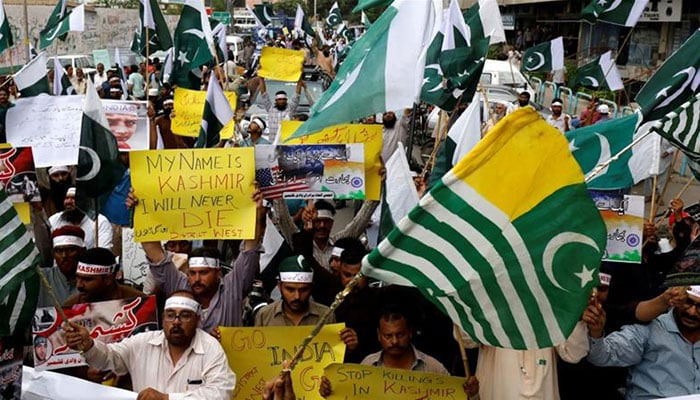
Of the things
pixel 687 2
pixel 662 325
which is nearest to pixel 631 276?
pixel 662 325

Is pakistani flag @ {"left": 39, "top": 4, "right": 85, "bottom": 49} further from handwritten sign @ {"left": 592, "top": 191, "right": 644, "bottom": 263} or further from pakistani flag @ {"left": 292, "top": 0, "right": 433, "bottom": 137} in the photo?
handwritten sign @ {"left": 592, "top": 191, "right": 644, "bottom": 263}

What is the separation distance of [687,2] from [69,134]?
73.7 feet

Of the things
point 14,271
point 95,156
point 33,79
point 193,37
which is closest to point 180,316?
point 14,271

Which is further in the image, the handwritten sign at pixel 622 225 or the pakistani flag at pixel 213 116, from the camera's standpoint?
the pakistani flag at pixel 213 116

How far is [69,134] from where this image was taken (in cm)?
675

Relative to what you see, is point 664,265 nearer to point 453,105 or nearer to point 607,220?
point 607,220

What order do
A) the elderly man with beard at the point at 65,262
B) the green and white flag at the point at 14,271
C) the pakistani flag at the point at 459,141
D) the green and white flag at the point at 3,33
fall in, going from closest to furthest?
the green and white flag at the point at 14,271
the elderly man with beard at the point at 65,262
the pakistani flag at the point at 459,141
the green and white flag at the point at 3,33

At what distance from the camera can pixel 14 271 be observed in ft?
12.6

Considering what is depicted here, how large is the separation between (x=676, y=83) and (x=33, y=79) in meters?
6.27

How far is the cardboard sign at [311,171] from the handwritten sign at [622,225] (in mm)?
1603

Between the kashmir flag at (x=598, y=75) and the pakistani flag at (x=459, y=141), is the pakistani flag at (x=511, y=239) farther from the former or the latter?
the kashmir flag at (x=598, y=75)

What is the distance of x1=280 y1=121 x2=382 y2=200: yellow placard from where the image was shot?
6.24m

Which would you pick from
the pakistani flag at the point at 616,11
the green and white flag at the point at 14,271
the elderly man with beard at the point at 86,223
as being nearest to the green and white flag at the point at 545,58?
the pakistani flag at the point at 616,11

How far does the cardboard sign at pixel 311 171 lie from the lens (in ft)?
17.9
